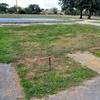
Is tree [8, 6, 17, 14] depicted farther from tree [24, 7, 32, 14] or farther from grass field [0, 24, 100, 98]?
grass field [0, 24, 100, 98]

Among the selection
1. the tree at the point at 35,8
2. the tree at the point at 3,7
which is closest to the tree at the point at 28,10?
the tree at the point at 35,8

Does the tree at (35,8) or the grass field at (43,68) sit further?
the tree at (35,8)

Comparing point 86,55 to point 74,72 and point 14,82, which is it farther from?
point 14,82

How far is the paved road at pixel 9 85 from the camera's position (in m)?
6.21

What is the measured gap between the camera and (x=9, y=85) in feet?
22.9

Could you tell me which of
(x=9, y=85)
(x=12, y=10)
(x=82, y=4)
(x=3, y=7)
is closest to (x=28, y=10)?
(x=12, y=10)

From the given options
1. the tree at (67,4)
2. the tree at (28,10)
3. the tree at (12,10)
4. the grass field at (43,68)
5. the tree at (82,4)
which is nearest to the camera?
the grass field at (43,68)

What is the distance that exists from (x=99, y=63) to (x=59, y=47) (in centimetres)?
364

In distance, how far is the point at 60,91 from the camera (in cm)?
652

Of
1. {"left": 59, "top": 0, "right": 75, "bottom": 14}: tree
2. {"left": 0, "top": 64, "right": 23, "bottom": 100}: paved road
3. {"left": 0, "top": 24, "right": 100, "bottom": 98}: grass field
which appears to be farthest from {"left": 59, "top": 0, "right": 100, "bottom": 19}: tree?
{"left": 0, "top": 64, "right": 23, "bottom": 100}: paved road

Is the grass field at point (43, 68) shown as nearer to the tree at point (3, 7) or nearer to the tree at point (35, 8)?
the tree at point (3, 7)

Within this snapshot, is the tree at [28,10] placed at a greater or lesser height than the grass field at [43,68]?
lesser

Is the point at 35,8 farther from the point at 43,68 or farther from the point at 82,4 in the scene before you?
the point at 43,68

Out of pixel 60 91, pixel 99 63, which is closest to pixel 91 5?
pixel 99 63
